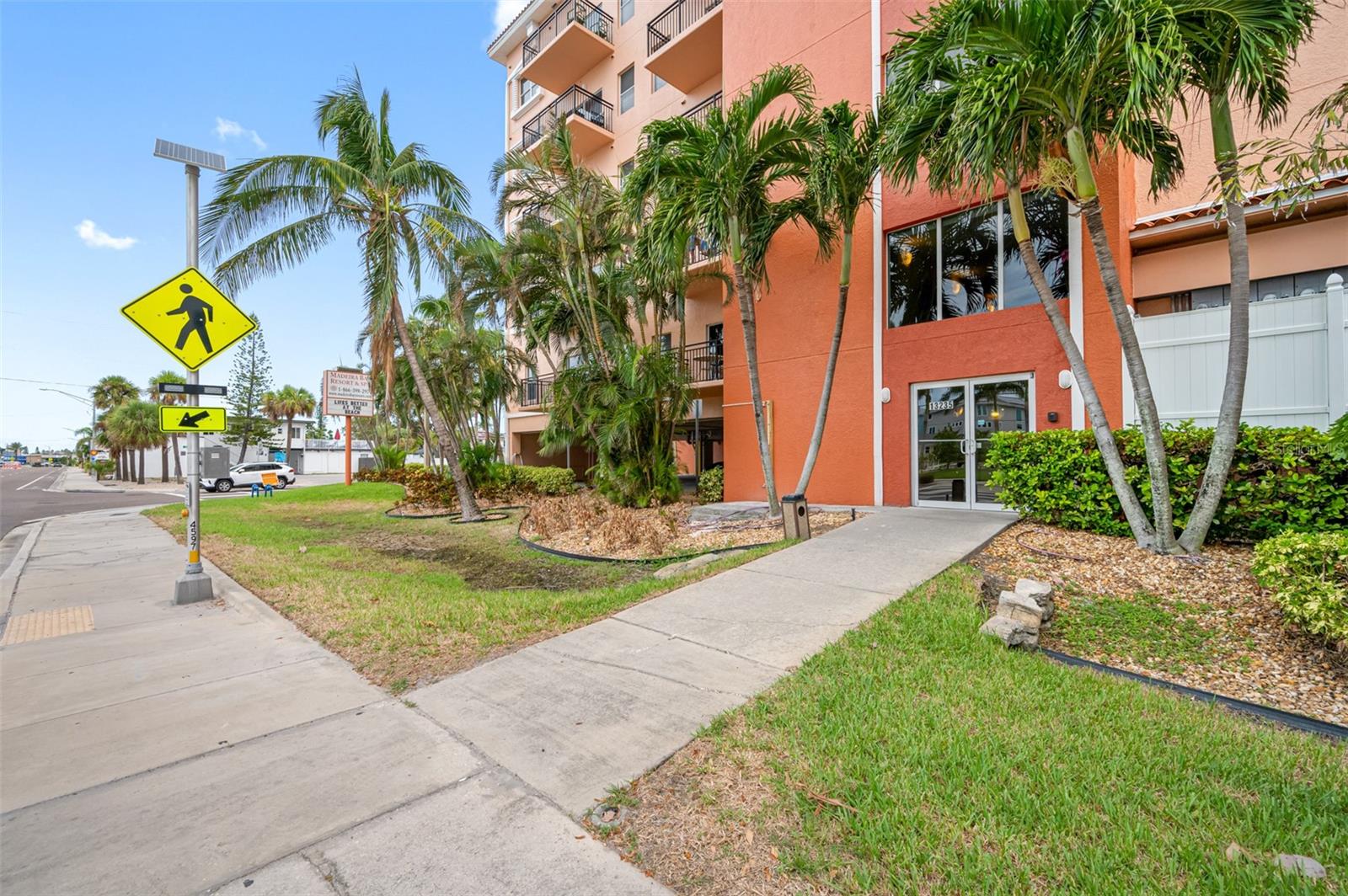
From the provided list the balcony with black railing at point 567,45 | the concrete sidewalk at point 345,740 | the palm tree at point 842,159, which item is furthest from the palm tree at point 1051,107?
the balcony with black railing at point 567,45

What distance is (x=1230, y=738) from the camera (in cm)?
295

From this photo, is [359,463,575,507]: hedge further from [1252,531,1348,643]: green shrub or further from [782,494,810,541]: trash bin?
[1252,531,1348,643]: green shrub

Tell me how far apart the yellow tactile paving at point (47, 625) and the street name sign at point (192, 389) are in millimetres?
2560

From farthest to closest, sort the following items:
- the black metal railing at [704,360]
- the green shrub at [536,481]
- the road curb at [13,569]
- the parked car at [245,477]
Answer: the parked car at [245,477] → the green shrub at [536,481] → the black metal railing at [704,360] → the road curb at [13,569]

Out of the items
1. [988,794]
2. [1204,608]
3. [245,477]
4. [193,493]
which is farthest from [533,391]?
[988,794]

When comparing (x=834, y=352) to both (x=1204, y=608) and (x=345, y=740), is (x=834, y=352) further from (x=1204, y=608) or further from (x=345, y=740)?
(x=345, y=740)

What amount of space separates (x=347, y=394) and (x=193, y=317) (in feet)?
66.3

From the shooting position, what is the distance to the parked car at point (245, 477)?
1184 inches

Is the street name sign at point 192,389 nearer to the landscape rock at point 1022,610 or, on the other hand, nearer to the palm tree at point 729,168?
the palm tree at point 729,168

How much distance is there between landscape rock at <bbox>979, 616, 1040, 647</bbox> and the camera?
A: 4117mm

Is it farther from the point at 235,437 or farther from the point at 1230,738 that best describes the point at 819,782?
the point at 235,437

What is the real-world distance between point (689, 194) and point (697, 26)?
950 cm

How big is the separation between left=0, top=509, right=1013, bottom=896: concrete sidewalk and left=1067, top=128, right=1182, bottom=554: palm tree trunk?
2.27 m

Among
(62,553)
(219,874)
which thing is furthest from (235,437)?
(219,874)
